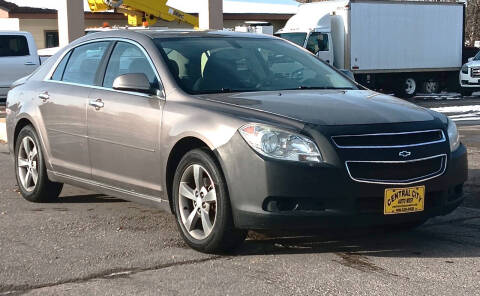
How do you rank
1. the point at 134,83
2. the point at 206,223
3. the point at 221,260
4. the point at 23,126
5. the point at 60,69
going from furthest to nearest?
the point at 23,126
the point at 60,69
the point at 134,83
the point at 206,223
the point at 221,260

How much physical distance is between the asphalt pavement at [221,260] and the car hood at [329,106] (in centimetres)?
94

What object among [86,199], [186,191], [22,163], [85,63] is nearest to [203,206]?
[186,191]

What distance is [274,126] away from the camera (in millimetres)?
5090

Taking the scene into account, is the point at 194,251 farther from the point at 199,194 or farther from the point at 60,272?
the point at 60,272

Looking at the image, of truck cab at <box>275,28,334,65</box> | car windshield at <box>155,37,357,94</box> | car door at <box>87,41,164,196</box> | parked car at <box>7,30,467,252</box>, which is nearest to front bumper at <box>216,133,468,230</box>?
parked car at <box>7,30,467,252</box>

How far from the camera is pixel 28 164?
24.7 ft

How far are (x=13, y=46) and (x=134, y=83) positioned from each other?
47.8ft

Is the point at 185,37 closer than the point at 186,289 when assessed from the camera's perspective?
No

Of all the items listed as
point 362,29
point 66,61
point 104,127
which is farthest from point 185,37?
point 362,29

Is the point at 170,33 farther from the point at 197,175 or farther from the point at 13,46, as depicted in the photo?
the point at 13,46

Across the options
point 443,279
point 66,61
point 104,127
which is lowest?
point 443,279

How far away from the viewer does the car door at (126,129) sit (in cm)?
588

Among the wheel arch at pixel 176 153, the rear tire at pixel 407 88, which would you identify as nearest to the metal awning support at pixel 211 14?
the rear tire at pixel 407 88

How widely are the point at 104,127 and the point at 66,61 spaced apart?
4.33 ft
